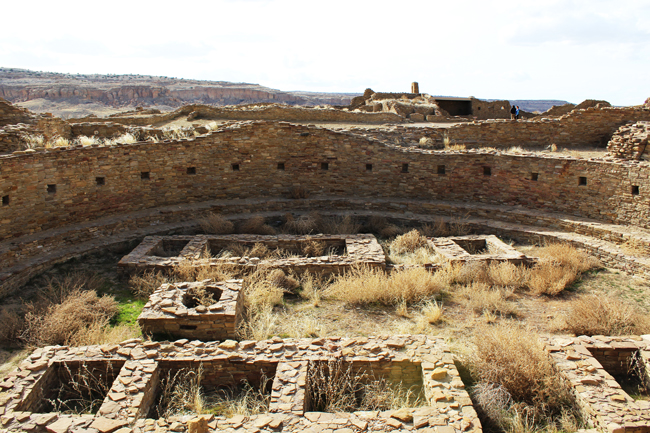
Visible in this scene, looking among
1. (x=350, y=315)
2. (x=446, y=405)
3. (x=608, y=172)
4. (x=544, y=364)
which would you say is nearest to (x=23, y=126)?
(x=350, y=315)

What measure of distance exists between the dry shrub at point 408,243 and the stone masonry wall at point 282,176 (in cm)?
267

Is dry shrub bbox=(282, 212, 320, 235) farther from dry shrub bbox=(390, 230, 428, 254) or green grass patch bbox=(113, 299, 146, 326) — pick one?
green grass patch bbox=(113, 299, 146, 326)

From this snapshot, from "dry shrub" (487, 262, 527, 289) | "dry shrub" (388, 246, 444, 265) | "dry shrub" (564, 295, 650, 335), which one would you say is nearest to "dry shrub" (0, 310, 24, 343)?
"dry shrub" (388, 246, 444, 265)

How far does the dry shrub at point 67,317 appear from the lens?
5734 millimetres

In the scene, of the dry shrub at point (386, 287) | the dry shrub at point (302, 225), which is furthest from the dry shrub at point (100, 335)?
the dry shrub at point (302, 225)

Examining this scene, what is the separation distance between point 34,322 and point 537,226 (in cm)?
974

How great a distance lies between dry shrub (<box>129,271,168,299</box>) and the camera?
7.27m

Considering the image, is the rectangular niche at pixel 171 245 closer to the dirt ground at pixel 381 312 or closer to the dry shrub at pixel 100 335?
the dirt ground at pixel 381 312

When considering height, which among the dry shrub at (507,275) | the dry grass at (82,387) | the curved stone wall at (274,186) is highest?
the curved stone wall at (274,186)

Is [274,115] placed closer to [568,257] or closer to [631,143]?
[631,143]

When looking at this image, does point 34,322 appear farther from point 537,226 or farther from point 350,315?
point 537,226

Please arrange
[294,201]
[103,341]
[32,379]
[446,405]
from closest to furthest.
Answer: [446,405]
[32,379]
[103,341]
[294,201]

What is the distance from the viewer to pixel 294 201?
1134cm

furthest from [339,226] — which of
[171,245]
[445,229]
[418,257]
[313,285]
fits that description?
[171,245]
